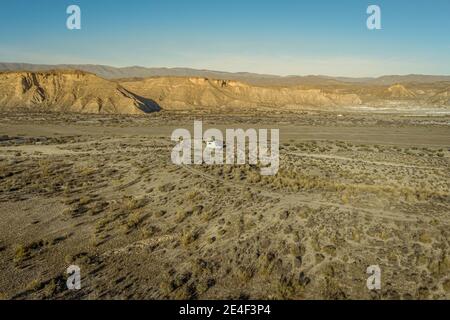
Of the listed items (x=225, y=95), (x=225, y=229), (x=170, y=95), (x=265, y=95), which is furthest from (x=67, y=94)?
(x=225, y=229)

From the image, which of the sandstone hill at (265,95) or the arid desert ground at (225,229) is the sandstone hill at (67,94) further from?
the arid desert ground at (225,229)

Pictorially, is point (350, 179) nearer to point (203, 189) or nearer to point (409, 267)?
point (203, 189)

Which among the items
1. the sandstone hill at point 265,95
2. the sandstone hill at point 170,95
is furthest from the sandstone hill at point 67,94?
the sandstone hill at point 265,95

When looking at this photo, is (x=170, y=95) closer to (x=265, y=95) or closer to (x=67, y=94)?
(x=67, y=94)

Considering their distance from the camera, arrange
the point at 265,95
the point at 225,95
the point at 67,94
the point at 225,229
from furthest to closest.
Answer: the point at 265,95
the point at 225,95
the point at 67,94
the point at 225,229

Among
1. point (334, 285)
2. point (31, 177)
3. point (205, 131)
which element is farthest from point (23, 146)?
point (334, 285)
